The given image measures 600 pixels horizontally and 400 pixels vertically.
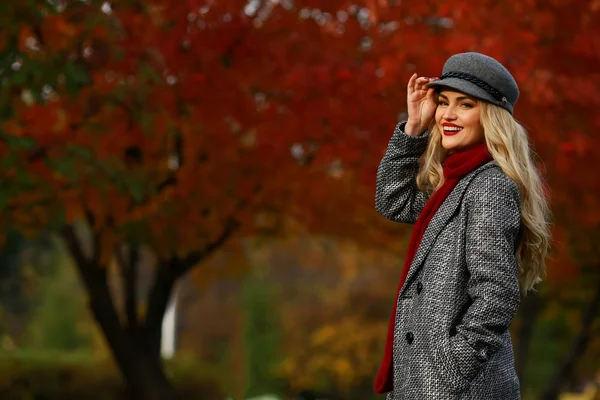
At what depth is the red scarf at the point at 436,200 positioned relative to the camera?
3035mm

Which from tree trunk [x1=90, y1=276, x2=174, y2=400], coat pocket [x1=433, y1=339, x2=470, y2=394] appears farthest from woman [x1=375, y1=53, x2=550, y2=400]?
tree trunk [x1=90, y1=276, x2=174, y2=400]

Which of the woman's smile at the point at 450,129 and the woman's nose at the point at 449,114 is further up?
the woman's nose at the point at 449,114

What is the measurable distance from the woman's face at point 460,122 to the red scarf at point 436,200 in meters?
0.03

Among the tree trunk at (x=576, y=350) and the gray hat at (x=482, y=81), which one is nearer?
the gray hat at (x=482, y=81)

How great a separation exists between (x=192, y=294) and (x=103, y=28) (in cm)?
3028

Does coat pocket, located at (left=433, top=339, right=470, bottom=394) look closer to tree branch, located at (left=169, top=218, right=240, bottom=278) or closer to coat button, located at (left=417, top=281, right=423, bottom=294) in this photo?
coat button, located at (left=417, top=281, right=423, bottom=294)

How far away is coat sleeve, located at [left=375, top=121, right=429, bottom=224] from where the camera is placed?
10.8 ft

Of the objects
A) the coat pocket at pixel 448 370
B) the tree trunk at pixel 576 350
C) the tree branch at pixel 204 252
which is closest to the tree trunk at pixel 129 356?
the tree branch at pixel 204 252

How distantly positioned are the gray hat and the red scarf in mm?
158

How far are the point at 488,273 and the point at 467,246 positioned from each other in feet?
0.35

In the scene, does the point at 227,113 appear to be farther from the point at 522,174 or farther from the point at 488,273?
the point at 488,273

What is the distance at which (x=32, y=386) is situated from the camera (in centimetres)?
1212

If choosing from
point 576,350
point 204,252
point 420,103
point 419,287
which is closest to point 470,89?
point 420,103

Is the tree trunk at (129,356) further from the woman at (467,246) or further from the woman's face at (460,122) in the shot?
the woman's face at (460,122)
